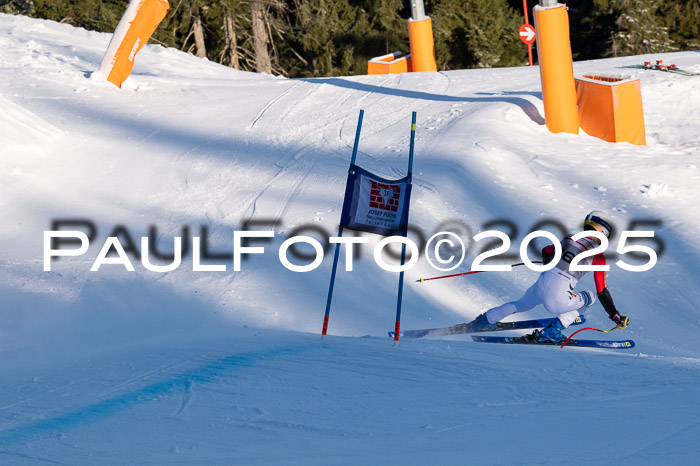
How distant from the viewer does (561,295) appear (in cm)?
706

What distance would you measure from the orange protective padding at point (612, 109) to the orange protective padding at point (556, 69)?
32 centimetres

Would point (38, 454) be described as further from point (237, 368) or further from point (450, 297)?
point (450, 297)

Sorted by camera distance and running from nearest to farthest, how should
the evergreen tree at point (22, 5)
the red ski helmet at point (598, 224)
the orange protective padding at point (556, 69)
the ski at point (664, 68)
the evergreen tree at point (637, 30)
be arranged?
the red ski helmet at point (598, 224) < the orange protective padding at point (556, 69) < the ski at point (664, 68) < the evergreen tree at point (637, 30) < the evergreen tree at point (22, 5)

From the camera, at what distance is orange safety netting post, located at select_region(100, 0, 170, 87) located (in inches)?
565

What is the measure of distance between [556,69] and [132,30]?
23.7 ft

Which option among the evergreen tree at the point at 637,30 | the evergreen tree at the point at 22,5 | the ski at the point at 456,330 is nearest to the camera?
the ski at the point at 456,330

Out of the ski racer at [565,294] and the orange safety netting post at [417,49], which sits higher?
the orange safety netting post at [417,49]

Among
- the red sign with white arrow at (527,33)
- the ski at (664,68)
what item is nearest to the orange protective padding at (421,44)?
the red sign with white arrow at (527,33)

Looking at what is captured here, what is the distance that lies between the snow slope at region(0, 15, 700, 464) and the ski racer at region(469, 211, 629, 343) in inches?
12.8

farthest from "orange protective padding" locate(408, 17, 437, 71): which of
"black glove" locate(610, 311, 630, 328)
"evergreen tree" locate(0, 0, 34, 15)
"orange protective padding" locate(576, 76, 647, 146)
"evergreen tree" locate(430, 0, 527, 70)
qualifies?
"evergreen tree" locate(0, 0, 34, 15)

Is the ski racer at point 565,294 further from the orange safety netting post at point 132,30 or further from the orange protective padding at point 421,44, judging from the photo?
the orange protective padding at point 421,44

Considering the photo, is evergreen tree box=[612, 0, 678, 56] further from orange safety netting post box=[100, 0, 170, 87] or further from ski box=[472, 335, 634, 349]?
ski box=[472, 335, 634, 349]

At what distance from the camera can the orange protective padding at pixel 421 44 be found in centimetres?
1892

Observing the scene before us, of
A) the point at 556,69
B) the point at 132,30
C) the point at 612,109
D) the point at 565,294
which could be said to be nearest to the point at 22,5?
the point at 132,30
